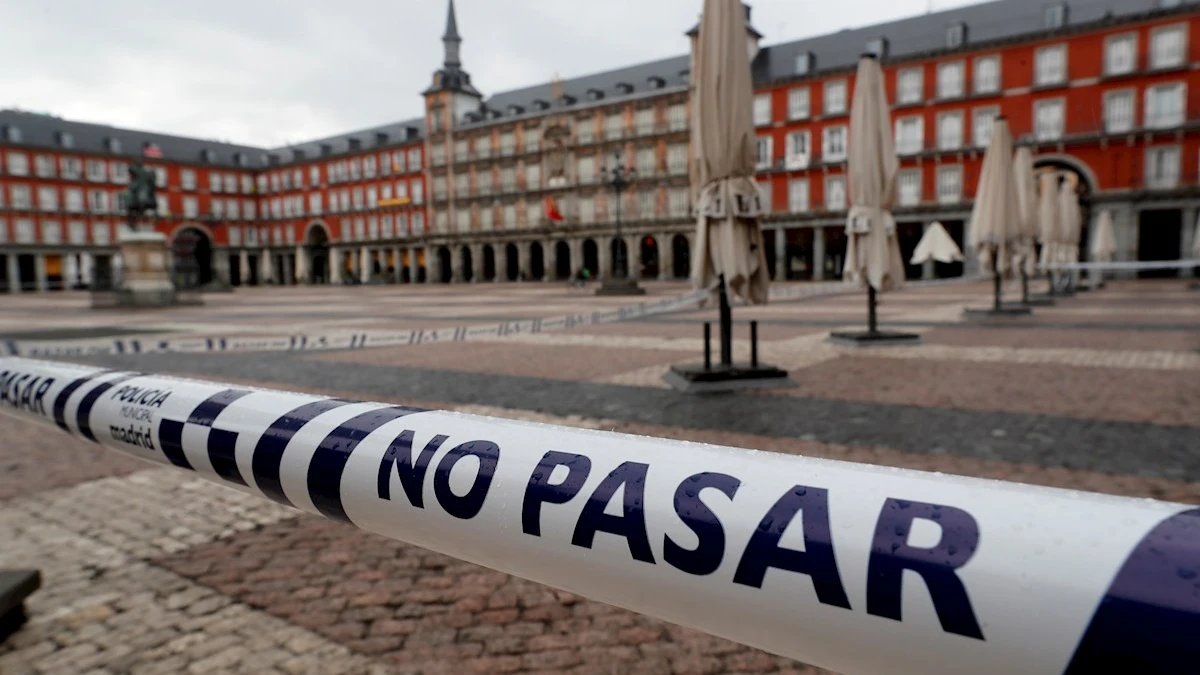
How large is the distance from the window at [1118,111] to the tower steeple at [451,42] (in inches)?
2014

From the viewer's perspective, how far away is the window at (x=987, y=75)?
126ft

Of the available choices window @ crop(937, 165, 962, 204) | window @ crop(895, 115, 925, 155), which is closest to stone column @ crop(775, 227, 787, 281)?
window @ crop(895, 115, 925, 155)

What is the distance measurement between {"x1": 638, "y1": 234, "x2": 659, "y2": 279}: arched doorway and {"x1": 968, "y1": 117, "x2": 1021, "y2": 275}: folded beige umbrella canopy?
40.5 m

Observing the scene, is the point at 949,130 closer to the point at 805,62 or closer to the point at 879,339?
the point at 805,62

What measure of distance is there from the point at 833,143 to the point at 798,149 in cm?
224

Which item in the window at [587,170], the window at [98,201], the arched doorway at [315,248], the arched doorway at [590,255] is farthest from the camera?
the arched doorway at [315,248]

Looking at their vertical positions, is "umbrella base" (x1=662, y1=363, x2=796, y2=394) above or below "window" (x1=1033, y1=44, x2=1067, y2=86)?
below

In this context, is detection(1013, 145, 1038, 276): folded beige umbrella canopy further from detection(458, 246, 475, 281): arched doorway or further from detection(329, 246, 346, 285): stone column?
detection(329, 246, 346, 285): stone column

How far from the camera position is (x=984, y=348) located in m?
8.86

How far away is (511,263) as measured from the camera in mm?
62625

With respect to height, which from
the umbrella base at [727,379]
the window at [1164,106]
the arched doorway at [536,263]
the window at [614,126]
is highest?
the window at [614,126]

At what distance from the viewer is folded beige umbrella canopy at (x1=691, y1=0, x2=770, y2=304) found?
6617 mm

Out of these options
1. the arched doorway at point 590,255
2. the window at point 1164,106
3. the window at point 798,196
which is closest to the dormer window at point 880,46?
the window at point 798,196

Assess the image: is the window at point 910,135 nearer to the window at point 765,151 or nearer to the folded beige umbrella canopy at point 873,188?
the window at point 765,151
